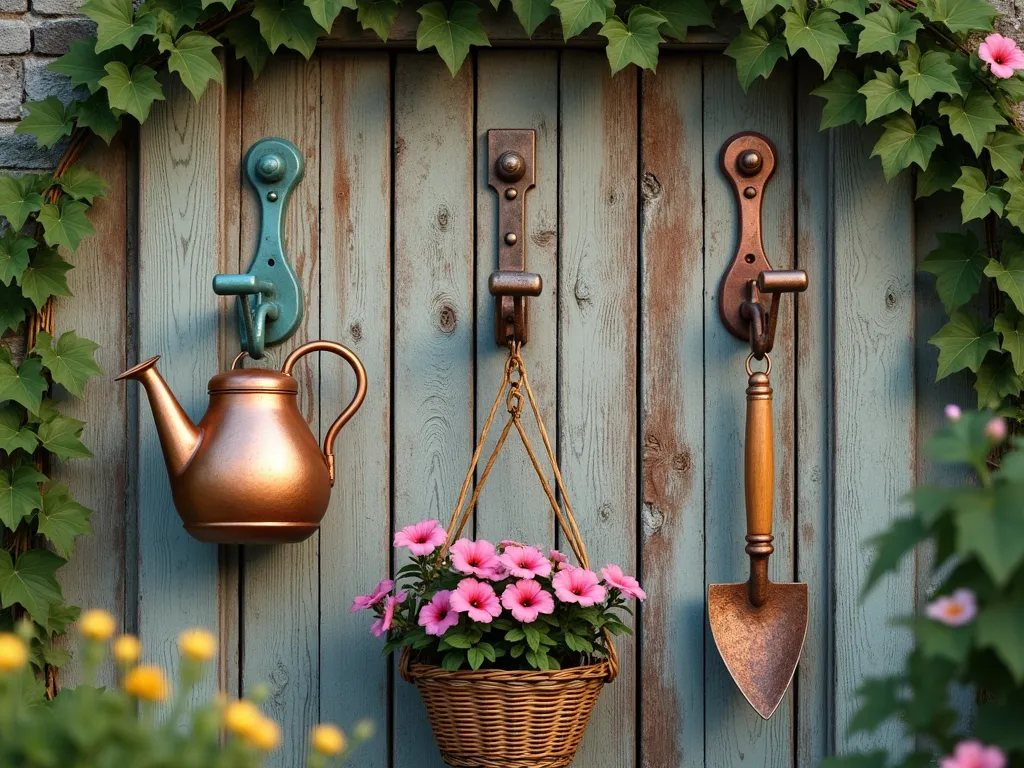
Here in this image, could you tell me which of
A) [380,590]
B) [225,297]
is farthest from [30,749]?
[225,297]

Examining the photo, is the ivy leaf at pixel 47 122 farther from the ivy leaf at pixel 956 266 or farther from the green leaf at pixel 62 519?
the ivy leaf at pixel 956 266

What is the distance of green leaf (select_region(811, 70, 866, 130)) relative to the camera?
2.25 metres

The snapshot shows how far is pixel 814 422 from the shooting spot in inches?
91.7

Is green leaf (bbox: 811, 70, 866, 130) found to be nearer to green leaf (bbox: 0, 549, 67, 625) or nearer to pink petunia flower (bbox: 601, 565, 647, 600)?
pink petunia flower (bbox: 601, 565, 647, 600)

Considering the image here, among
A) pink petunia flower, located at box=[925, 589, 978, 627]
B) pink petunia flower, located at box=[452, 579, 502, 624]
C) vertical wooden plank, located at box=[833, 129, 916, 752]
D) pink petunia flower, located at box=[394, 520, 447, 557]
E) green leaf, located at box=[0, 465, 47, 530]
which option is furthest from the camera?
vertical wooden plank, located at box=[833, 129, 916, 752]

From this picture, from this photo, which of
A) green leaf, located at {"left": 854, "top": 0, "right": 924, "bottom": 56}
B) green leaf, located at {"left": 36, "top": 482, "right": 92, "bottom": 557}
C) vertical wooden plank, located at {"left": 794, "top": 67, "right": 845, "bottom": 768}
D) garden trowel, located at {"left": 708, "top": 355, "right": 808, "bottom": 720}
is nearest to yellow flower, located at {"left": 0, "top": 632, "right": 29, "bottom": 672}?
green leaf, located at {"left": 36, "top": 482, "right": 92, "bottom": 557}

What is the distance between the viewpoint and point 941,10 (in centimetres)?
223

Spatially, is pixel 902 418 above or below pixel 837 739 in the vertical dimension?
above

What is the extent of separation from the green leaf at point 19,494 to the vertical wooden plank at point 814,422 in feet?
4.30

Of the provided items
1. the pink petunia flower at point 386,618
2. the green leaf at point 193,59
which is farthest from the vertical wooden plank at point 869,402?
the green leaf at point 193,59

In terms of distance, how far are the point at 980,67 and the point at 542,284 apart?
82cm

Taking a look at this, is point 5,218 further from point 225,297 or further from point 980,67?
point 980,67

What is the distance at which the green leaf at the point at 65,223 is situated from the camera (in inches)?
86.9

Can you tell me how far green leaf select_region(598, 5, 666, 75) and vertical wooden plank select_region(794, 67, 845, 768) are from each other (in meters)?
0.32
